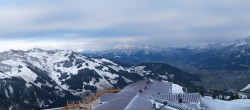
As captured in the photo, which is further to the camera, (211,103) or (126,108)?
(211,103)

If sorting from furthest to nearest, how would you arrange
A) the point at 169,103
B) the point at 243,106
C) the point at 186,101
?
the point at 243,106 → the point at 186,101 → the point at 169,103

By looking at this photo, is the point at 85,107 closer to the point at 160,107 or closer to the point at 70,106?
the point at 70,106

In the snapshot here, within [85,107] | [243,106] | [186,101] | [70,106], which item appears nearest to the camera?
[186,101]

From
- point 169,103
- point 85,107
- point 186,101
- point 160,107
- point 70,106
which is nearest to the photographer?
point 160,107

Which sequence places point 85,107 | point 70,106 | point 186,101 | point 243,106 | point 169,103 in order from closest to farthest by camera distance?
point 169,103 < point 186,101 < point 243,106 < point 85,107 < point 70,106

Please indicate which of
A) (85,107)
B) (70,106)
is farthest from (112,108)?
(70,106)

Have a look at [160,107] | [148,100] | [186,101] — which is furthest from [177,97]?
[160,107]

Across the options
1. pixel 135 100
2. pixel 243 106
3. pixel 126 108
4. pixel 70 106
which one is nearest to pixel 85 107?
pixel 70 106

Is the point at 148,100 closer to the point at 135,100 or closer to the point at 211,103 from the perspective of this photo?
the point at 135,100

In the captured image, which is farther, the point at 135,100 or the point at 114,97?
the point at 114,97
